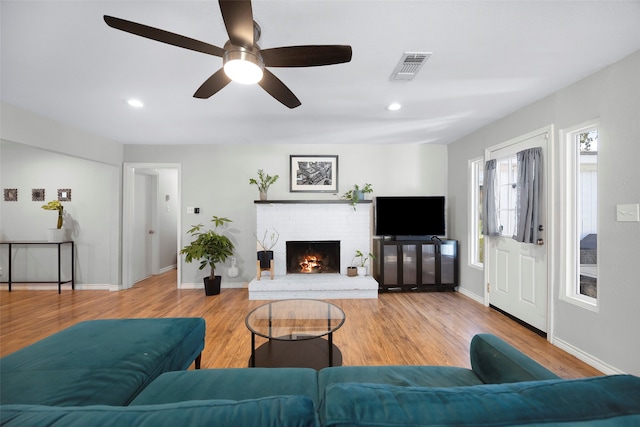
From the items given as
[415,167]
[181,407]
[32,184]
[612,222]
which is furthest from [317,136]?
[32,184]

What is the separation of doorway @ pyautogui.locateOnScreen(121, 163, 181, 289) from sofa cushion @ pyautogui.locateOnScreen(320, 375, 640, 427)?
4.39 m

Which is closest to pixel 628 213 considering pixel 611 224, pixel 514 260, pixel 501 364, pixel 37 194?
pixel 611 224

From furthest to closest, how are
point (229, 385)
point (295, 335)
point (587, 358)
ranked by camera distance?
point (587, 358)
point (295, 335)
point (229, 385)

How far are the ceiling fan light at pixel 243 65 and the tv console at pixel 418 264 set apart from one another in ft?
10.1

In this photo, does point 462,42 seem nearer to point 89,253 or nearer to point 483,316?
point 483,316

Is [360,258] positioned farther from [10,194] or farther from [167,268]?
[10,194]

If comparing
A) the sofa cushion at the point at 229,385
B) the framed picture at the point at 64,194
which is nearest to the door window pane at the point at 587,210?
the sofa cushion at the point at 229,385

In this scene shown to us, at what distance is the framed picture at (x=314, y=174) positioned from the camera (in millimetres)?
4262

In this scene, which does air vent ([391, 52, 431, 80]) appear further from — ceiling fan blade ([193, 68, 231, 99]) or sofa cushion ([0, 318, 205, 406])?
sofa cushion ([0, 318, 205, 406])

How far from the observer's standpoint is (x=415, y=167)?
4.34 meters

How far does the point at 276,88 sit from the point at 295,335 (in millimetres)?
1762

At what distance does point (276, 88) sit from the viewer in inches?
68.8

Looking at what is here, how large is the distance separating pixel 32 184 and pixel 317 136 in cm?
479

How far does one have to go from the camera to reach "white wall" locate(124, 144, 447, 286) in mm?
4258
